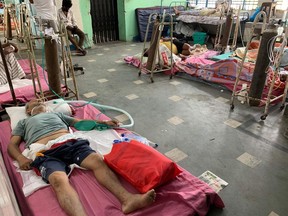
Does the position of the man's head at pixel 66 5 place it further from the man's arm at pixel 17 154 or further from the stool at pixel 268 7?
the stool at pixel 268 7

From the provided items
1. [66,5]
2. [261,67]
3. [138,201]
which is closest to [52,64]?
[138,201]

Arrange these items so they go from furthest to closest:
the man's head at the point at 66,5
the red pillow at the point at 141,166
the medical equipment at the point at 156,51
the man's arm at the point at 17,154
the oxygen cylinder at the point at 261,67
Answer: the man's head at the point at 66,5
the medical equipment at the point at 156,51
the oxygen cylinder at the point at 261,67
the man's arm at the point at 17,154
the red pillow at the point at 141,166

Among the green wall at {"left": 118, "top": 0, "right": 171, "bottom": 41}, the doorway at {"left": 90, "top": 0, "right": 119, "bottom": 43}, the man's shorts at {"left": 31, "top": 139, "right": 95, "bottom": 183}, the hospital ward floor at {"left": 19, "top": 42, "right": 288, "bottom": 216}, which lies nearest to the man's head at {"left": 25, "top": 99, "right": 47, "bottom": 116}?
the man's shorts at {"left": 31, "top": 139, "right": 95, "bottom": 183}

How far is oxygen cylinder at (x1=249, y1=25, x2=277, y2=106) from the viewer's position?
258 cm

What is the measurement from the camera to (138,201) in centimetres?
136

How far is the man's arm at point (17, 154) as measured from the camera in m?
1.66

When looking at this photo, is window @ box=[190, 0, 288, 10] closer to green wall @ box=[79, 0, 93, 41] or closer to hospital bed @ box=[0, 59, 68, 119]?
green wall @ box=[79, 0, 93, 41]

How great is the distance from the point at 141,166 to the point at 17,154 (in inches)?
37.7

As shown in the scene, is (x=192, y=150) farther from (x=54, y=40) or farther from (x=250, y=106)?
(x=54, y=40)

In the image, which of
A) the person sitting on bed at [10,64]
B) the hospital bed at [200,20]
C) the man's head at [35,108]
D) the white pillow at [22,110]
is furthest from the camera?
the hospital bed at [200,20]

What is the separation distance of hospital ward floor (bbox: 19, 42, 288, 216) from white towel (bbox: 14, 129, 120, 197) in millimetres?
404

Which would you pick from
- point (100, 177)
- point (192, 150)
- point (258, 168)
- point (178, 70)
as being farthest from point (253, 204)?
point (178, 70)

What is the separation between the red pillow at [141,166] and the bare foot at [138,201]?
82 mm

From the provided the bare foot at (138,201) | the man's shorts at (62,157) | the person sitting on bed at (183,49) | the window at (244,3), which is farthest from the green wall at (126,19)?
the bare foot at (138,201)
